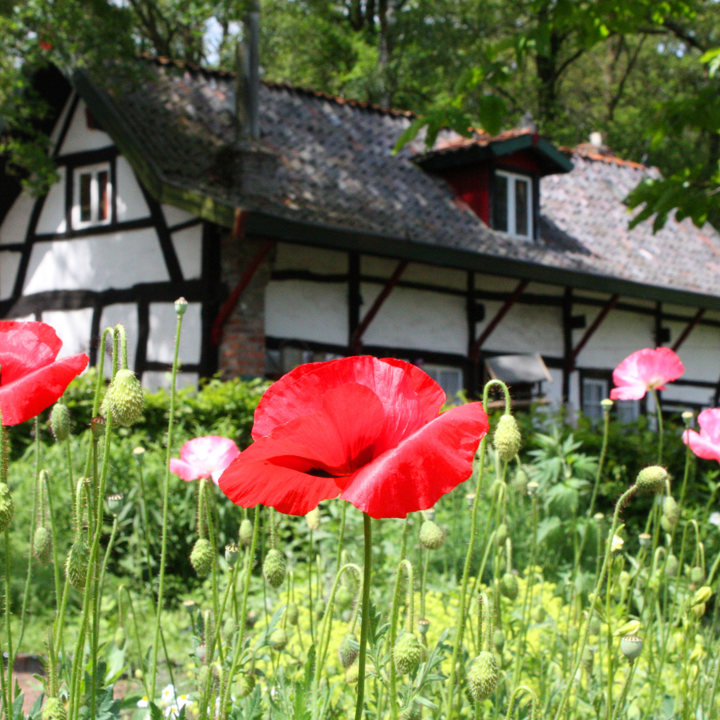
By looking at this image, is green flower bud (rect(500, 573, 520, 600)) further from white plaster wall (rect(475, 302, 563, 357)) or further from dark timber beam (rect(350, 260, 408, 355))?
white plaster wall (rect(475, 302, 563, 357))

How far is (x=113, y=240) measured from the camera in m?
10.9

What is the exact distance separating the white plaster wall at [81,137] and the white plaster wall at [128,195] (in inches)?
16.8

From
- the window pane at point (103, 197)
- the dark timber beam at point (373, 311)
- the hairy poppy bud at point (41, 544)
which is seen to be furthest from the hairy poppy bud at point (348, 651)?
the window pane at point (103, 197)

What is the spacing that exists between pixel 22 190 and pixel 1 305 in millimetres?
1601

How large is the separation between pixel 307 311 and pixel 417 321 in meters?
1.69

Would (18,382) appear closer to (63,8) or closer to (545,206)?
(63,8)

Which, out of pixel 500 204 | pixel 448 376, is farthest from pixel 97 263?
pixel 500 204

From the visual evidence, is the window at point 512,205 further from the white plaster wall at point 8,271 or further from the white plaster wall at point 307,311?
the white plaster wall at point 8,271

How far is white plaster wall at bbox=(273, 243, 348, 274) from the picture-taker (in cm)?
1023

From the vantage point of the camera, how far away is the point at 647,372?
2135 mm

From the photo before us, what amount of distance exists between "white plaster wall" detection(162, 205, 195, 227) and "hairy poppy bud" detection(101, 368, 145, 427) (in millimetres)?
9292

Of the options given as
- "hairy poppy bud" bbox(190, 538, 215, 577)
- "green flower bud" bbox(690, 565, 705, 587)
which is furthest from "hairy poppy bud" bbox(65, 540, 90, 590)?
"green flower bud" bbox(690, 565, 705, 587)

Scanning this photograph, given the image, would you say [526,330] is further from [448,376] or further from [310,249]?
[310,249]

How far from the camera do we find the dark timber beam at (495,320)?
39.0ft
